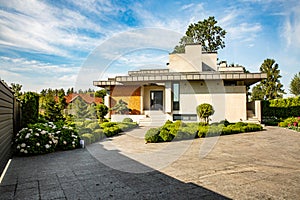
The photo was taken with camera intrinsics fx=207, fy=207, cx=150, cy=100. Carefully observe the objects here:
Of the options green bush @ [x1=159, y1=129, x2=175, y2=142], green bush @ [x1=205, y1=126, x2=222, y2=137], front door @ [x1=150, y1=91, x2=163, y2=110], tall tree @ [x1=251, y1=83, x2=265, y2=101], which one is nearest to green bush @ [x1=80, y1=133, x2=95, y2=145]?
green bush @ [x1=159, y1=129, x2=175, y2=142]

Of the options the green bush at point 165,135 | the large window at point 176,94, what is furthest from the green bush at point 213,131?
the large window at point 176,94

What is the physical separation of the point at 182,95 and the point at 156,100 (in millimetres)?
2614

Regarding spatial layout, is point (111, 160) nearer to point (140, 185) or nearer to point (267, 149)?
point (140, 185)

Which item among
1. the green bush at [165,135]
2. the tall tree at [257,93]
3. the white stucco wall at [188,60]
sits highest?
the white stucco wall at [188,60]

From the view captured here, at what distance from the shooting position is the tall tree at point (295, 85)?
1145 inches

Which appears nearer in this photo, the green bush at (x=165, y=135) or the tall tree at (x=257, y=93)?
the green bush at (x=165, y=135)

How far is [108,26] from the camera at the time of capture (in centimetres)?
1127

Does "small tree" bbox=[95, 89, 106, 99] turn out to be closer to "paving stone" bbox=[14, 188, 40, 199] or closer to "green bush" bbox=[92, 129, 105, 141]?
"green bush" bbox=[92, 129, 105, 141]

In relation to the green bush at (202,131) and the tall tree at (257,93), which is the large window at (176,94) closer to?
the green bush at (202,131)

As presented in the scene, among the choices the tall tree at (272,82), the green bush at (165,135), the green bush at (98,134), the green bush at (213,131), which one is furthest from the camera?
the tall tree at (272,82)

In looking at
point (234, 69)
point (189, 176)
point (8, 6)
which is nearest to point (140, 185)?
point (189, 176)

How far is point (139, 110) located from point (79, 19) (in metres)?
9.26

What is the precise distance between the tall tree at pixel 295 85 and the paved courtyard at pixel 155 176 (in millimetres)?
28120

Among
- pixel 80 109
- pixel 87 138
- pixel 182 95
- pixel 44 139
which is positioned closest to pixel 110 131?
pixel 87 138
